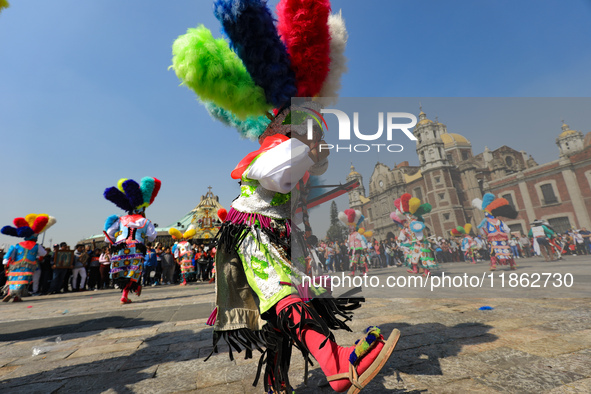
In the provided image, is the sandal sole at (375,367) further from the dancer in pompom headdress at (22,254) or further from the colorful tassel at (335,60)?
the dancer in pompom headdress at (22,254)

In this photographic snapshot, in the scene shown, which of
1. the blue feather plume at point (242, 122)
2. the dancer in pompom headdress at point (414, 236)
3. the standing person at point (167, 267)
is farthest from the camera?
the standing person at point (167, 267)

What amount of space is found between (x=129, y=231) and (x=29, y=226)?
16.7ft

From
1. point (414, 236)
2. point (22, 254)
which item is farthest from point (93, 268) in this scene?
point (414, 236)

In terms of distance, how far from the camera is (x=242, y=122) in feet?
7.57

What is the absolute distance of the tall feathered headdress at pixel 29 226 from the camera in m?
7.96

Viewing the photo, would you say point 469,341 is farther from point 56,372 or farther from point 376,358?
point 56,372

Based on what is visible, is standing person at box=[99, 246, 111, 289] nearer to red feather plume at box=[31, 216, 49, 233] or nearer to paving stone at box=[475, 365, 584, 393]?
red feather plume at box=[31, 216, 49, 233]

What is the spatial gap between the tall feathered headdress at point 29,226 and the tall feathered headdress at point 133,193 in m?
4.15

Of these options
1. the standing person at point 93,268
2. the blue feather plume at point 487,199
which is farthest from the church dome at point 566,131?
the standing person at point 93,268

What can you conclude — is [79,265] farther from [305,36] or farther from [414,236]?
[305,36]

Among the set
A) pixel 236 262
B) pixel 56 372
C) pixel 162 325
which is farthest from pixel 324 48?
pixel 162 325

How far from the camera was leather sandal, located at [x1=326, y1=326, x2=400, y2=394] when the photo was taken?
994 millimetres

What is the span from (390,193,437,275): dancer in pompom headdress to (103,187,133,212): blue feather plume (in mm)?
6322

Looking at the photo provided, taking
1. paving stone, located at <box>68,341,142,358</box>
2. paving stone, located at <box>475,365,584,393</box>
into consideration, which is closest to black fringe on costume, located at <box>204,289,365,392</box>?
paving stone, located at <box>475,365,584,393</box>
